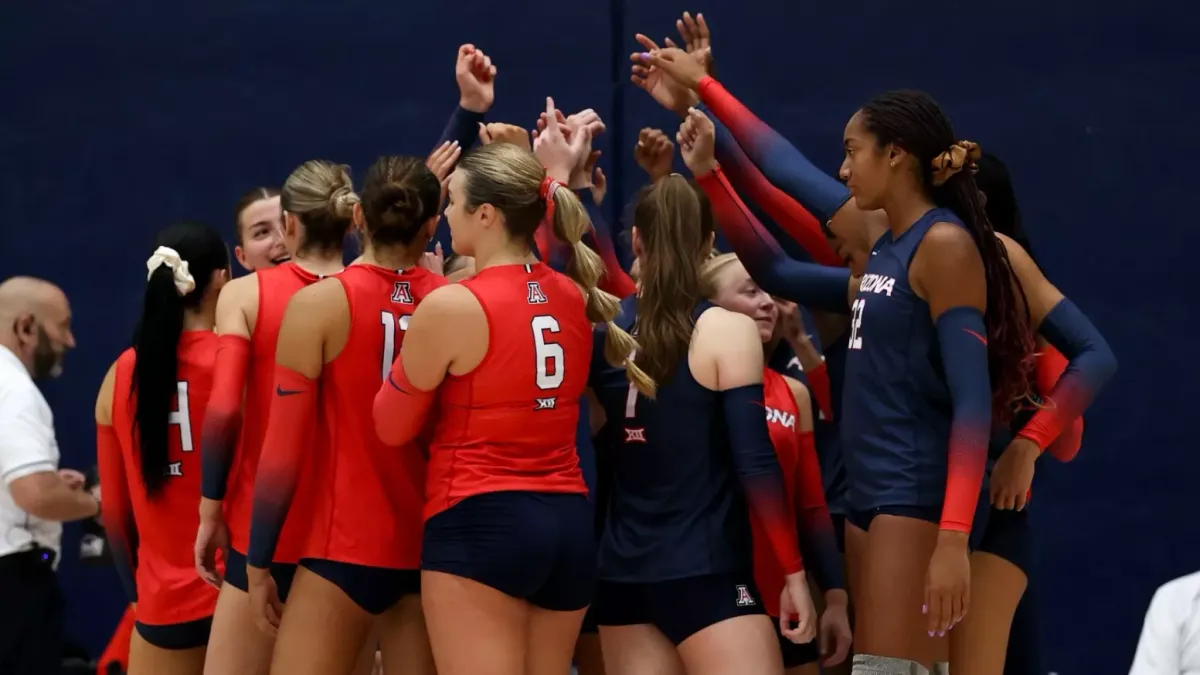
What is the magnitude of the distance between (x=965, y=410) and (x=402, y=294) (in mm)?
1209

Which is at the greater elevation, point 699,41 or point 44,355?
point 699,41

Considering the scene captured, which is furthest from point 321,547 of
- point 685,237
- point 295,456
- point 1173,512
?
point 1173,512

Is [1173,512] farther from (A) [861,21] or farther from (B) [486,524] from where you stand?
(B) [486,524]

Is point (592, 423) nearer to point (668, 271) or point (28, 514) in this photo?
point (668, 271)

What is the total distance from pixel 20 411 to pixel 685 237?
6.56 ft

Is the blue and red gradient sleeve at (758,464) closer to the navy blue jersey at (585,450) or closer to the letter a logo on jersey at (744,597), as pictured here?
the letter a logo on jersey at (744,597)

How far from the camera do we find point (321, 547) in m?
3.15

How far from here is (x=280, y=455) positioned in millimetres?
3104

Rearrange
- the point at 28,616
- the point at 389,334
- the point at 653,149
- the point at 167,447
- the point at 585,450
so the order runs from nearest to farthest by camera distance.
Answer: the point at 389,334
the point at 167,447
the point at 28,616
the point at 653,149
the point at 585,450

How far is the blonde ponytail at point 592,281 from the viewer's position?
318 centimetres

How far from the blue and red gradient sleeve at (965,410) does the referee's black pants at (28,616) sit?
106 inches

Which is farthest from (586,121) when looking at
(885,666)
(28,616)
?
(28,616)

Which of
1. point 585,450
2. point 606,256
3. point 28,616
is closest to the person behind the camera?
point 606,256

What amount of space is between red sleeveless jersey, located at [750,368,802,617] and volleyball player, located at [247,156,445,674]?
799 millimetres
